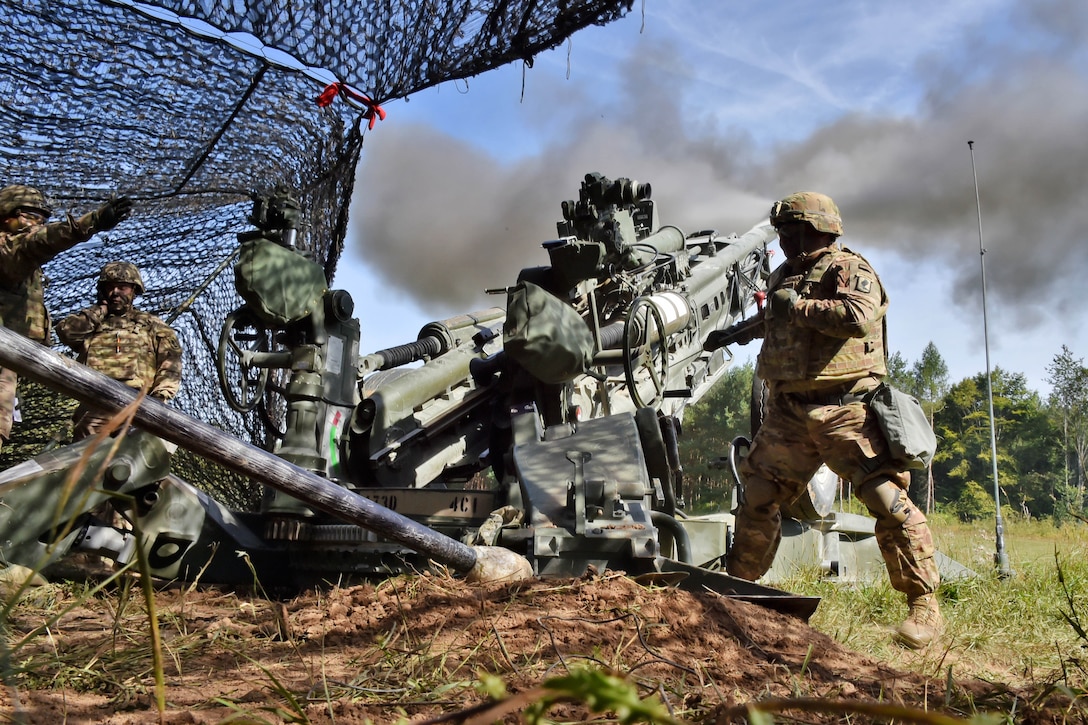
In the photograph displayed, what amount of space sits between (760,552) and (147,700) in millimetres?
3336

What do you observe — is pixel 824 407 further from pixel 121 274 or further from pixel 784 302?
pixel 121 274

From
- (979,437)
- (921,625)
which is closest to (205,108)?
(921,625)

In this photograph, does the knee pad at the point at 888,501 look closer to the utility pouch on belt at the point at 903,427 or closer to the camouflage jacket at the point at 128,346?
the utility pouch on belt at the point at 903,427

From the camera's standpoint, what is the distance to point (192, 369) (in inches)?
260

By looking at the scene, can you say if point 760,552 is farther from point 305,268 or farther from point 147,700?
point 147,700

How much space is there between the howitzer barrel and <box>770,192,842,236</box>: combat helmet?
112 inches

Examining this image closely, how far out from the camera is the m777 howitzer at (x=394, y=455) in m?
3.66

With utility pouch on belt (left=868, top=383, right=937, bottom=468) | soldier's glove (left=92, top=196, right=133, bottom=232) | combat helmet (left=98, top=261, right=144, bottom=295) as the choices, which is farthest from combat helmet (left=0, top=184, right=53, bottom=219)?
utility pouch on belt (left=868, top=383, right=937, bottom=468)

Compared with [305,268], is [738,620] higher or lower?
lower

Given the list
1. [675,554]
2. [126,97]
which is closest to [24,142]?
[126,97]

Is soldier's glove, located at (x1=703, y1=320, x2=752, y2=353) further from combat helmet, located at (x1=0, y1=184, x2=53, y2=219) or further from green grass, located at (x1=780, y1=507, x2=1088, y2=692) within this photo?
combat helmet, located at (x1=0, y1=184, x2=53, y2=219)

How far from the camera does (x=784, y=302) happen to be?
4.69 metres

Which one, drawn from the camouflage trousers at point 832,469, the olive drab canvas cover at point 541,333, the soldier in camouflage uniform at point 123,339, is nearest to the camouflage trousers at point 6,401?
the soldier in camouflage uniform at point 123,339

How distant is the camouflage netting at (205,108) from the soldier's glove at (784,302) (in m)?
1.53
